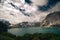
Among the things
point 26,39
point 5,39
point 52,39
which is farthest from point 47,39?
point 5,39

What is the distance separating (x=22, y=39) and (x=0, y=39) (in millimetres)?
5737

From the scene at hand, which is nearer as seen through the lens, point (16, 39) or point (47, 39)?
point (47, 39)

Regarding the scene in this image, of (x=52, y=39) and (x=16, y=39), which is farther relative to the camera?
(x=16, y=39)

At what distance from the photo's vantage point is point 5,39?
36.5 m

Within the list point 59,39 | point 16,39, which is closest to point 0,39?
point 16,39

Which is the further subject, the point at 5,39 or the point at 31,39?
the point at 31,39

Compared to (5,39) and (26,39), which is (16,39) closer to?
(26,39)

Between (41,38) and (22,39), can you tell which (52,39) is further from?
(22,39)

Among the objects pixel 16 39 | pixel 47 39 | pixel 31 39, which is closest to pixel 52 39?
pixel 47 39

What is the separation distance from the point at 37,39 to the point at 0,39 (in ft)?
22.3

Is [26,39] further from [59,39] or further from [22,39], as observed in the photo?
[59,39]

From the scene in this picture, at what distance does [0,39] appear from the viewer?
3653 cm

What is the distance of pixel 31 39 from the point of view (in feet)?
131

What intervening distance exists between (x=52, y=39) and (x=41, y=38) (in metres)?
2.10
